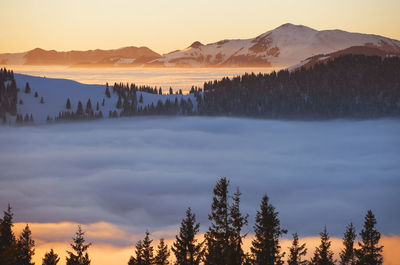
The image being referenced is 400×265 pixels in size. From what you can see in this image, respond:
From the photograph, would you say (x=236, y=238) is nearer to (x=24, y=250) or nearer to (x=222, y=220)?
(x=222, y=220)

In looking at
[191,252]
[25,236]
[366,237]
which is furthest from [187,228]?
[366,237]

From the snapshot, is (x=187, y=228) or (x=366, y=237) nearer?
(x=187, y=228)

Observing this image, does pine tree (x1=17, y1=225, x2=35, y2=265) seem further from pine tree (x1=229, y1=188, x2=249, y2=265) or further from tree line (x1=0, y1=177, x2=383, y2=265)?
pine tree (x1=229, y1=188, x2=249, y2=265)

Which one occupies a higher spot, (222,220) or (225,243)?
(222,220)

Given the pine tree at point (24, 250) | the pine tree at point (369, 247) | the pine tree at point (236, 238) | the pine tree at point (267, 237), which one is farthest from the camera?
the pine tree at point (369, 247)

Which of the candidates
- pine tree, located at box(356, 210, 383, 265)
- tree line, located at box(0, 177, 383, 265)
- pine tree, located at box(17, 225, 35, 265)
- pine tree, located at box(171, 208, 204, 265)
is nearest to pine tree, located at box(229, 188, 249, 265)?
tree line, located at box(0, 177, 383, 265)

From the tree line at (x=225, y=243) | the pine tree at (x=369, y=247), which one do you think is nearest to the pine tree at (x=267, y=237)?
the tree line at (x=225, y=243)

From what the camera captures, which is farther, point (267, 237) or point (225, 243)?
point (267, 237)

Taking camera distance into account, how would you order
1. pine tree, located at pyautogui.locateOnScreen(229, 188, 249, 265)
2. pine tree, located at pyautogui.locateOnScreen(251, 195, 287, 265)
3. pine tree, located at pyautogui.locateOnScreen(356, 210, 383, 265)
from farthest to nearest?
pine tree, located at pyautogui.locateOnScreen(356, 210, 383, 265)
pine tree, located at pyautogui.locateOnScreen(251, 195, 287, 265)
pine tree, located at pyautogui.locateOnScreen(229, 188, 249, 265)

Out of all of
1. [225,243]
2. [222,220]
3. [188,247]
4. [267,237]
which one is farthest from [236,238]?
[188,247]

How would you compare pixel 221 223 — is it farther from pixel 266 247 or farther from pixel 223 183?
pixel 266 247

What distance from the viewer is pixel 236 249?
44.3 metres

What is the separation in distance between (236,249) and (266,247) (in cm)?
943

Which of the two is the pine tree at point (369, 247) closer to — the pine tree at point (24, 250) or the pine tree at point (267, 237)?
the pine tree at point (267, 237)
